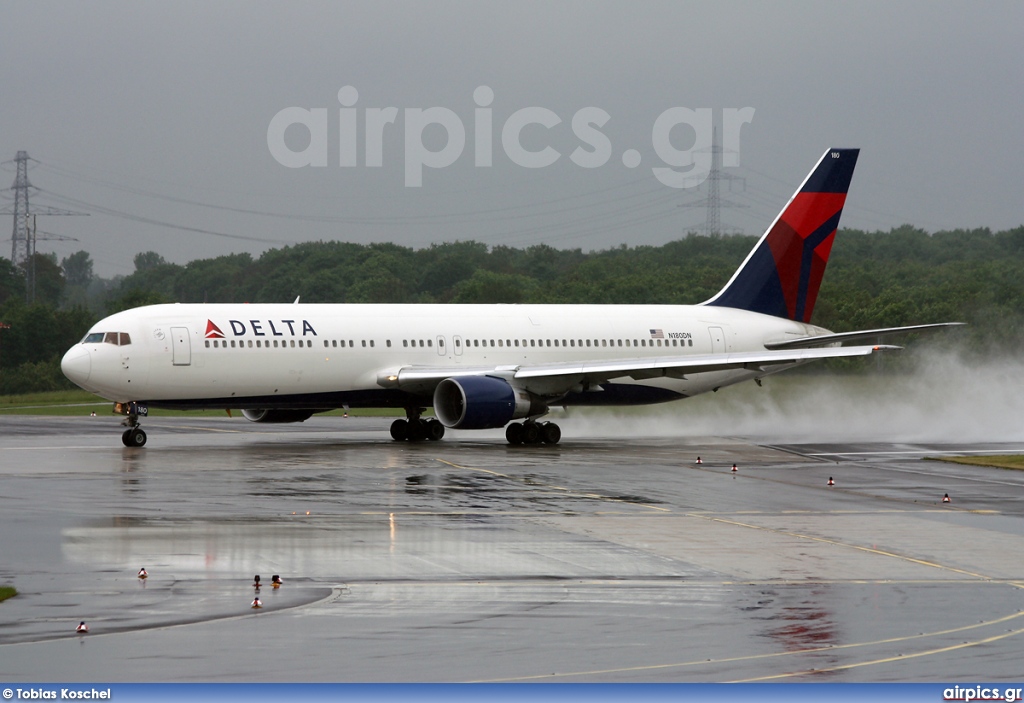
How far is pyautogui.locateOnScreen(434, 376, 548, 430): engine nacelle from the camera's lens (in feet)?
109

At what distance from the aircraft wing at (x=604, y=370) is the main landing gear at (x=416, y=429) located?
132 cm

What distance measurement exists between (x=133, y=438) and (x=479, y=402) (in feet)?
28.4

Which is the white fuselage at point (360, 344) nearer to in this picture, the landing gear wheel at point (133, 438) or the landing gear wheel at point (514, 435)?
the landing gear wheel at point (133, 438)

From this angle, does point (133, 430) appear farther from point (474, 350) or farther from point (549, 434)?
point (549, 434)

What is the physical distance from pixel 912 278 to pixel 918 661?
70943 millimetres

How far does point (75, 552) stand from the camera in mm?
15523

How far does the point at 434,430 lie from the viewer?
36.7 m

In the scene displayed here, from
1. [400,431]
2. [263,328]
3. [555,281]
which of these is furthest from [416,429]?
[555,281]

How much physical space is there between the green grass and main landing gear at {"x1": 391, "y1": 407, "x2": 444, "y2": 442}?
13011 millimetres

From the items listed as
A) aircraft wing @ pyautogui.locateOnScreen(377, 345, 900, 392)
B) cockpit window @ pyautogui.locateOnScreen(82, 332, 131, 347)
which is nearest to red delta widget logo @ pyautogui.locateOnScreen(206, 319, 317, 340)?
cockpit window @ pyautogui.locateOnScreen(82, 332, 131, 347)

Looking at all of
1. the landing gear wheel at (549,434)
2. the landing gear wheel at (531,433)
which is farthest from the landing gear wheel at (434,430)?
the landing gear wheel at (549,434)

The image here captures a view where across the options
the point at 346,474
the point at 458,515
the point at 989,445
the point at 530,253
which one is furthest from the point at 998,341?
the point at 530,253

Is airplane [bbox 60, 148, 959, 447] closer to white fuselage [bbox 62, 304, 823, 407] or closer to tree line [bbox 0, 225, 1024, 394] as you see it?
white fuselage [bbox 62, 304, 823, 407]

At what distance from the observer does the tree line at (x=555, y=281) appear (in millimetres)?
65250
